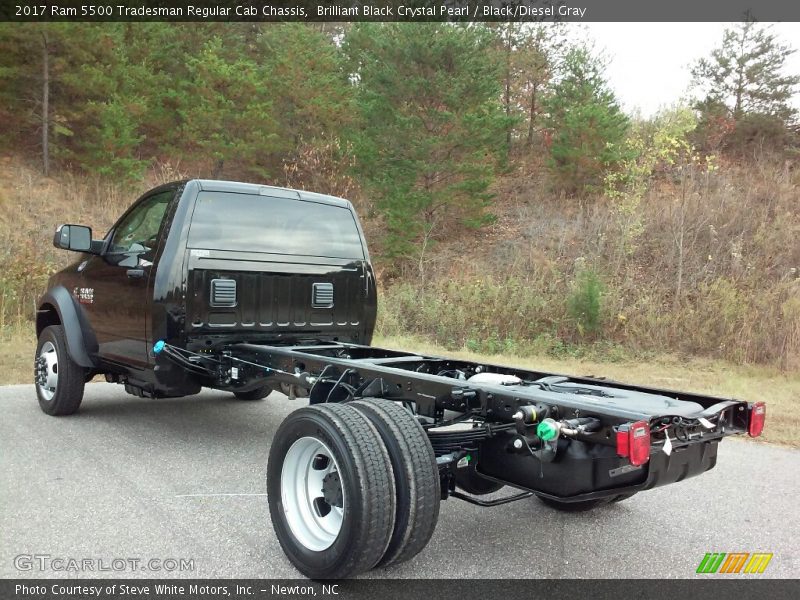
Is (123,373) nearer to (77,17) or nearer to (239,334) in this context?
(239,334)

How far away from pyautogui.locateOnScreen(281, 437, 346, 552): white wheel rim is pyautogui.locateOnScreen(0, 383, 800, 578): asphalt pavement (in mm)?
214

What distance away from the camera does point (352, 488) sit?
297 centimetres

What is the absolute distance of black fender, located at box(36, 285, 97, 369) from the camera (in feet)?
19.9

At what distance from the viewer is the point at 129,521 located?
391 cm

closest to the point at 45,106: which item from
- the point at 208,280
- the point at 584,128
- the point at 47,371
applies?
the point at 584,128

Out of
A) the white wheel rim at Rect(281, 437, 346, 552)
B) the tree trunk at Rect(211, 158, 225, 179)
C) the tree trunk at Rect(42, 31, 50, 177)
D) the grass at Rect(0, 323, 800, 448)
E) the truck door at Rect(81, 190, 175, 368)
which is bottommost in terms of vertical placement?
the grass at Rect(0, 323, 800, 448)

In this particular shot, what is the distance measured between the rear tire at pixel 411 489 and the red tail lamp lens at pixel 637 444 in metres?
0.89

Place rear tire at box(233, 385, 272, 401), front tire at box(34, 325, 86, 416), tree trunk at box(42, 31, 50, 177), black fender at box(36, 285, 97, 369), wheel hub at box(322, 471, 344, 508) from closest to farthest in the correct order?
wheel hub at box(322, 471, 344, 508)
black fender at box(36, 285, 97, 369)
front tire at box(34, 325, 86, 416)
rear tire at box(233, 385, 272, 401)
tree trunk at box(42, 31, 50, 177)

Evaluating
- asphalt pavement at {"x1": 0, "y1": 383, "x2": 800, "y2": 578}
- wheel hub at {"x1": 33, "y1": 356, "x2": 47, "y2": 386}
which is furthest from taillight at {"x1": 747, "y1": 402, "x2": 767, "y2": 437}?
wheel hub at {"x1": 33, "y1": 356, "x2": 47, "y2": 386}

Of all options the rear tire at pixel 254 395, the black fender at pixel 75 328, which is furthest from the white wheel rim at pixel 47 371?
the rear tire at pixel 254 395

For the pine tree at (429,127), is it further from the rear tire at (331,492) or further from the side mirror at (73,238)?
the rear tire at (331,492)

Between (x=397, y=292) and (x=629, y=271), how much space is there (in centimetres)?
560

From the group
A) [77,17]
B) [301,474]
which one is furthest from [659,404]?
[77,17]

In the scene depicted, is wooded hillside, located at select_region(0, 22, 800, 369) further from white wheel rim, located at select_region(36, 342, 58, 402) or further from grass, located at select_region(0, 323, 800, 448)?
white wheel rim, located at select_region(36, 342, 58, 402)
